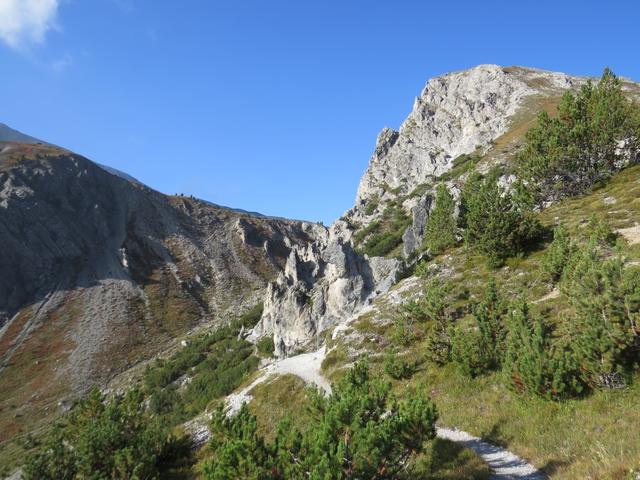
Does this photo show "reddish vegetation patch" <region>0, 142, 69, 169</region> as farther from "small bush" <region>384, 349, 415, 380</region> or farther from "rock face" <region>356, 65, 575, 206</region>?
"small bush" <region>384, 349, 415, 380</region>

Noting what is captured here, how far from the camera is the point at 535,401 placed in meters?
14.2

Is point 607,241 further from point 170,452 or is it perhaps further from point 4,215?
point 4,215

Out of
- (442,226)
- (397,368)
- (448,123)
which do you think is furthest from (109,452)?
(448,123)

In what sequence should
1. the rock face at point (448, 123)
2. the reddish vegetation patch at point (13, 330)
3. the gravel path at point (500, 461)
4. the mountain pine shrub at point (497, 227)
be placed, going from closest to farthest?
1. the gravel path at point (500, 461)
2. the mountain pine shrub at point (497, 227)
3. the reddish vegetation patch at point (13, 330)
4. the rock face at point (448, 123)

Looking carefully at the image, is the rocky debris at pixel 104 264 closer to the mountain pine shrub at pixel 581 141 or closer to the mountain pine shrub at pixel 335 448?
the mountain pine shrub at pixel 335 448

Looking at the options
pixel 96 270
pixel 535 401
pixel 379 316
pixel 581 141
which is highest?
pixel 96 270

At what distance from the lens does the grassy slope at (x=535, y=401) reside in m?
10.3

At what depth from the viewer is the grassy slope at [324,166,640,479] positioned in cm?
1027

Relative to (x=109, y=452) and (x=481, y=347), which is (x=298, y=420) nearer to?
(x=109, y=452)

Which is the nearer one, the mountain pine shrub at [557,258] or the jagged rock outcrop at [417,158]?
the mountain pine shrub at [557,258]

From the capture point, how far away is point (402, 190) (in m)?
139

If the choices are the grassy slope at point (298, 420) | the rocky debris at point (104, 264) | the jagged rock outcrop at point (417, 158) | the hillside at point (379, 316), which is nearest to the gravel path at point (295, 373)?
the hillside at point (379, 316)

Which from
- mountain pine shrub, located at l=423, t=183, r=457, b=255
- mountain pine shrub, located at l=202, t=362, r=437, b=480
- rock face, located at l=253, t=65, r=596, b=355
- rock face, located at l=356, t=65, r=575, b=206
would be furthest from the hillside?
rock face, located at l=356, t=65, r=575, b=206

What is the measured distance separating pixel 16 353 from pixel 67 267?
110 feet
